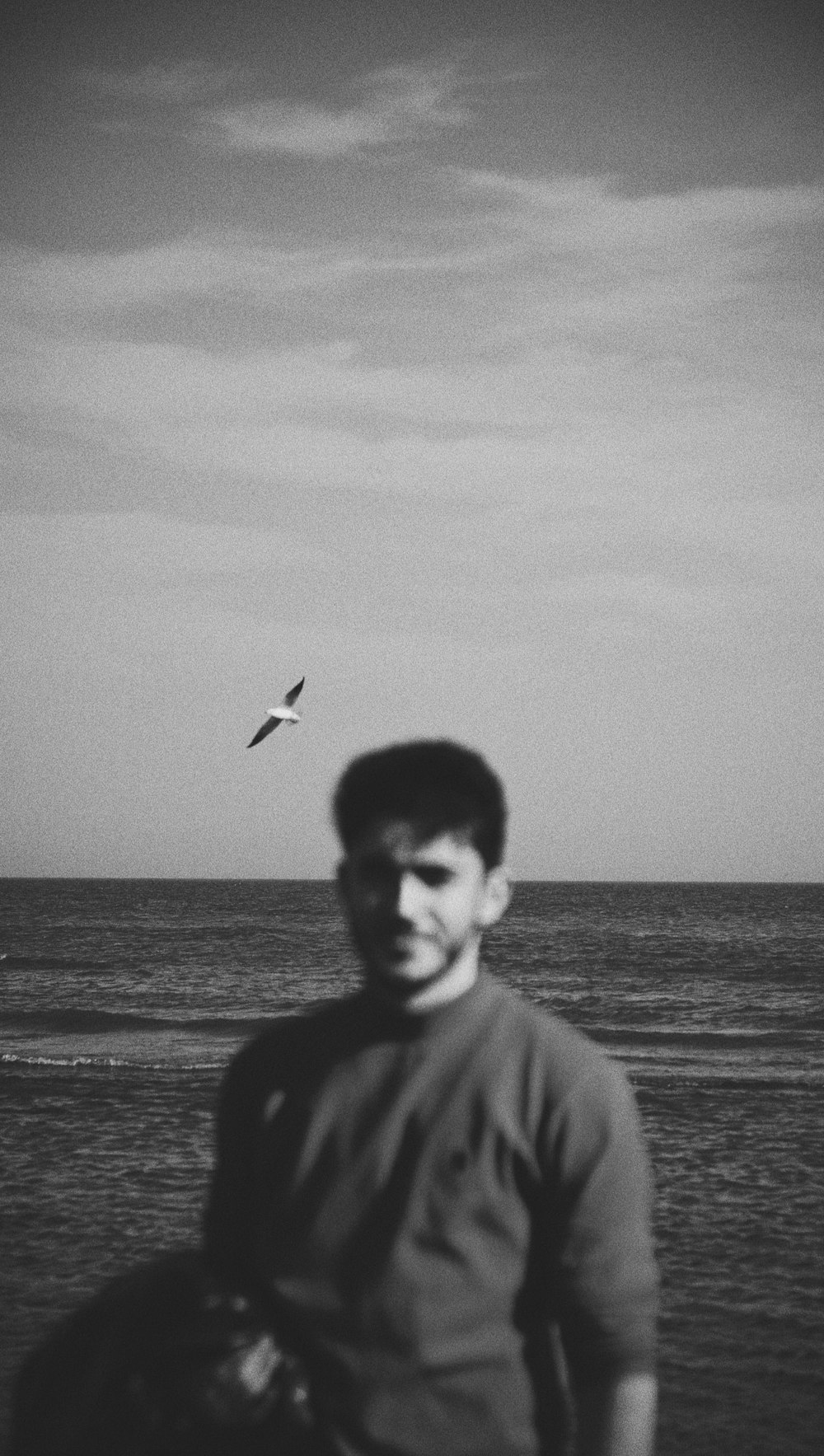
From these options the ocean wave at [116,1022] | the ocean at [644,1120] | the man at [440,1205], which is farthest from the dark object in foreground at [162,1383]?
the ocean wave at [116,1022]

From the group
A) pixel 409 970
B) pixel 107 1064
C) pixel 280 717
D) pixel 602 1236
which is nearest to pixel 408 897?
pixel 409 970

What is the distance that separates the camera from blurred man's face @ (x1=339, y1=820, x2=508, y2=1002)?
2082 mm

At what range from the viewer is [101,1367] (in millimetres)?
1726

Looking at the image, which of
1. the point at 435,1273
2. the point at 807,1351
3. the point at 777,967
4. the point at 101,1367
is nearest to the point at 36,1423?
the point at 101,1367

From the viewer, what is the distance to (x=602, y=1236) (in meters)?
1.89

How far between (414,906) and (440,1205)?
0.52 m

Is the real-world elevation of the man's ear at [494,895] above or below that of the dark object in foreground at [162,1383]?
above

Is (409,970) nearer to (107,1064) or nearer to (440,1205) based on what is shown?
(440,1205)

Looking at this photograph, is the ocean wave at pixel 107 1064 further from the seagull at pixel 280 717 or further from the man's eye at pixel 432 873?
the man's eye at pixel 432 873

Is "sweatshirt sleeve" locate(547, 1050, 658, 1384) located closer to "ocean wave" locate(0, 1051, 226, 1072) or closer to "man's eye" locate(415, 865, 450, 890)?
"man's eye" locate(415, 865, 450, 890)

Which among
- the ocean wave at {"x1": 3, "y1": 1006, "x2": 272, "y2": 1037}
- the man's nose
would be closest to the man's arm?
the man's nose

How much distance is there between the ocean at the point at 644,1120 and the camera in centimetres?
802

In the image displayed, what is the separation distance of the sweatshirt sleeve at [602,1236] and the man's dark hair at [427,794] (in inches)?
21.1

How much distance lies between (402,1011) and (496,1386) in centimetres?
64
